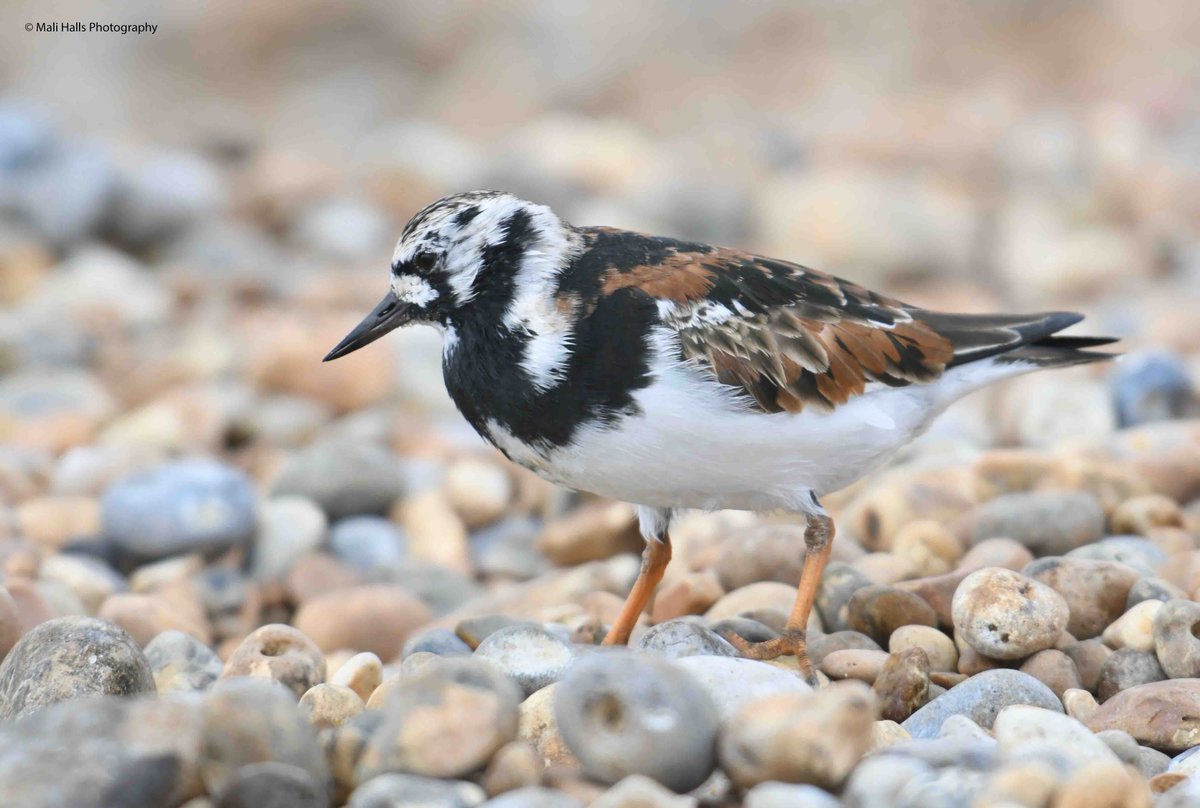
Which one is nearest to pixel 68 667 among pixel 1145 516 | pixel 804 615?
pixel 804 615

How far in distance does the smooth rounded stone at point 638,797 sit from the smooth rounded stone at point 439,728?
0.28 metres

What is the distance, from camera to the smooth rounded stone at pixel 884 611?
3.95 m

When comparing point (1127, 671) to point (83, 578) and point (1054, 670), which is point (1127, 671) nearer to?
point (1054, 670)

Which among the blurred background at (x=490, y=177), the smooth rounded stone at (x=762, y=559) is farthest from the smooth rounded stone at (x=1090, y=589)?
the blurred background at (x=490, y=177)

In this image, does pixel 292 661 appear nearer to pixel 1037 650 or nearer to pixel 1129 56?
pixel 1037 650

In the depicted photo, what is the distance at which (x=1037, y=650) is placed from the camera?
366 cm

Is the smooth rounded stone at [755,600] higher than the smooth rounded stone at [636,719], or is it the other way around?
the smooth rounded stone at [636,719]

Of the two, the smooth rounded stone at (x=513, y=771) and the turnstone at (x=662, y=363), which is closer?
the smooth rounded stone at (x=513, y=771)

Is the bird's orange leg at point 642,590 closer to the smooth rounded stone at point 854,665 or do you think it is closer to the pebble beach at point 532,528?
the pebble beach at point 532,528

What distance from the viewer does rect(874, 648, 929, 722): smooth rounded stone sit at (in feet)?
11.3

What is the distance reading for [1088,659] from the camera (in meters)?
3.72

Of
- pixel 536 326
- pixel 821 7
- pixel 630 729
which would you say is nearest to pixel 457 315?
pixel 536 326

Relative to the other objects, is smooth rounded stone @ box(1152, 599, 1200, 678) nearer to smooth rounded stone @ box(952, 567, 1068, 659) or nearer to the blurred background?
smooth rounded stone @ box(952, 567, 1068, 659)

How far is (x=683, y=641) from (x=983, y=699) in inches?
28.4
